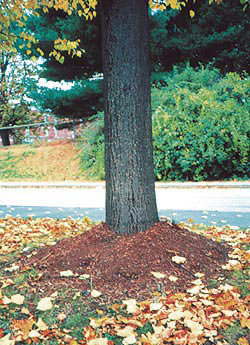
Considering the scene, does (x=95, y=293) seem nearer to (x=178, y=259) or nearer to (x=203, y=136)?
(x=178, y=259)

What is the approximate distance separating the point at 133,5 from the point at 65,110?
46.7 feet

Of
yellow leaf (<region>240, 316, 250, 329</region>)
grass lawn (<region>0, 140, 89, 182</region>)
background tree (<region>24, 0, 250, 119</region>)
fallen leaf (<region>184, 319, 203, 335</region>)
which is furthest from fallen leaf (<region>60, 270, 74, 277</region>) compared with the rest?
background tree (<region>24, 0, 250, 119</region>)

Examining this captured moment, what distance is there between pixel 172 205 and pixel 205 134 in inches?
188

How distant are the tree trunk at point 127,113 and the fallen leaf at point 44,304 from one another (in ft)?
3.72

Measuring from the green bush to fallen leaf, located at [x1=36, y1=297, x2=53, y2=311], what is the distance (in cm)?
981

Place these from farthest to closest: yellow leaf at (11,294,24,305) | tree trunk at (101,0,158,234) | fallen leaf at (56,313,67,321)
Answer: tree trunk at (101,0,158,234), yellow leaf at (11,294,24,305), fallen leaf at (56,313,67,321)

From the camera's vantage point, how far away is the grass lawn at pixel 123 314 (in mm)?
2631

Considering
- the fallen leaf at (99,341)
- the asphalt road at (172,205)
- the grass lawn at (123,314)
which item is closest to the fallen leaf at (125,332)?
the grass lawn at (123,314)

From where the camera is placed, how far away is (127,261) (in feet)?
11.7

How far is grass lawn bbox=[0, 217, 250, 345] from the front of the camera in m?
2.63

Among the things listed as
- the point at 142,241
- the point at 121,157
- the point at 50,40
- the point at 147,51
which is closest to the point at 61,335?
the point at 142,241

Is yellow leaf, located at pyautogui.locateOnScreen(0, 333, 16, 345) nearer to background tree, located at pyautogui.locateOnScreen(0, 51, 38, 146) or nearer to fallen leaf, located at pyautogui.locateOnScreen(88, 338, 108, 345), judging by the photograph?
fallen leaf, located at pyautogui.locateOnScreen(88, 338, 108, 345)

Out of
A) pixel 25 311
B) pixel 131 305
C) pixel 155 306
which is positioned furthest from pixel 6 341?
pixel 155 306

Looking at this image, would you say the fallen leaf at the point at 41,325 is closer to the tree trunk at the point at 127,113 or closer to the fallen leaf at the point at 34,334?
the fallen leaf at the point at 34,334
